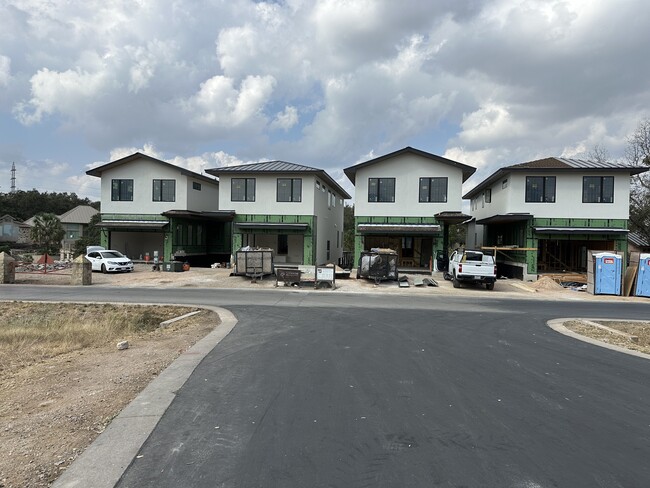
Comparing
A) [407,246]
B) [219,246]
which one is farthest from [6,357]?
[219,246]

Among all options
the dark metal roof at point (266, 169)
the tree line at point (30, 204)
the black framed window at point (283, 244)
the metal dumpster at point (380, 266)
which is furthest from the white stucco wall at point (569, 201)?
Result: the tree line at point (30, 204)

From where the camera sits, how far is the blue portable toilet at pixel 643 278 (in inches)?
792

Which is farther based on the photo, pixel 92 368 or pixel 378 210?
pixel 378 210

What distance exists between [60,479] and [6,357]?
20.8 feet

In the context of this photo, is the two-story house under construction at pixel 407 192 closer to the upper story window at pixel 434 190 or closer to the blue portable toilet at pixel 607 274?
the upper story window at pixel 434 190

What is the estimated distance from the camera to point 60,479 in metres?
3.38

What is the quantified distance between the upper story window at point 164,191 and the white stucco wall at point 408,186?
14953 millimetres

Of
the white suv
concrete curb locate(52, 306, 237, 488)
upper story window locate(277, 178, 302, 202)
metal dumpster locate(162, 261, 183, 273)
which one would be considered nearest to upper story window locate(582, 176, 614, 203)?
upper story window locate(277, 178, 302, 202)

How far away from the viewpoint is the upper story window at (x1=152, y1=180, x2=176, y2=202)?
1282 inches

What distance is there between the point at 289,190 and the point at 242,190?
3.61 m

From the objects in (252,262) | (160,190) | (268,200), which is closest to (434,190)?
(268,200)

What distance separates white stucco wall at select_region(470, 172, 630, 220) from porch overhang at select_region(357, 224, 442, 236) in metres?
5.24

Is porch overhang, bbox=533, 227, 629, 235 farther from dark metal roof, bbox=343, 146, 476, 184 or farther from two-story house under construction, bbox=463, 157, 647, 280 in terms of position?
dark metal roof, bbox=343, 146, 476, 184

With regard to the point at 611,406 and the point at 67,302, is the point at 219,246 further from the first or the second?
the point at 611,406
